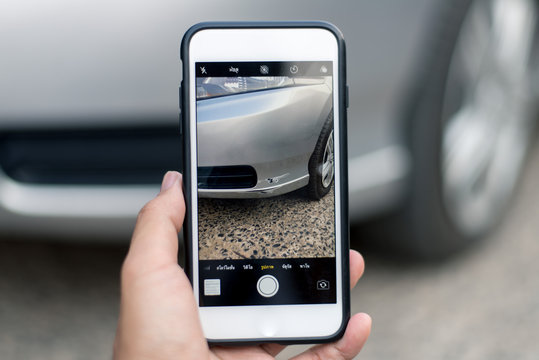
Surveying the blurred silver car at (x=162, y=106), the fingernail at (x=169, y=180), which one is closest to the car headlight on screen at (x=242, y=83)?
the fingernail at (x=169, y=180)

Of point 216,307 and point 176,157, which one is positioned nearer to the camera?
point 216,307

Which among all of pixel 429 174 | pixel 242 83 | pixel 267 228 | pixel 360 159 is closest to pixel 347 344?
pixel 267 228

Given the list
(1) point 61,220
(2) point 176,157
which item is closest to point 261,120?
(2) point 176,157

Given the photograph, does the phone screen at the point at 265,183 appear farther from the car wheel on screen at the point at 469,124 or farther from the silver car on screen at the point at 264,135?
the car wheel on screen at the point at 469,124

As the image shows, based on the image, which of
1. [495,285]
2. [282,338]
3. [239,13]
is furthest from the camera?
[495,285]

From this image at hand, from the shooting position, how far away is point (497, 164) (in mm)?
2055

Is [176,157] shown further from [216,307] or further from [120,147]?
[216,307]

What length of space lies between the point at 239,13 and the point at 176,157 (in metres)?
0.34

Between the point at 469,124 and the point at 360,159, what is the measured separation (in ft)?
1.47

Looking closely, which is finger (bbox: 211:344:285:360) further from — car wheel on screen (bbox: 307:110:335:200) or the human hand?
car wheel on screen (bbox: 307:110:335:200)

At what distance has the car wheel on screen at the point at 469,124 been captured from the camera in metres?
1.67

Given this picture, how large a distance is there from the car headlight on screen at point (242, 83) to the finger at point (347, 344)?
0.40 meters

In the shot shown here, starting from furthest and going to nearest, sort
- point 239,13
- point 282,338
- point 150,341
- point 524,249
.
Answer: point 524,249
point 239,13
point 282,338
point 150,341

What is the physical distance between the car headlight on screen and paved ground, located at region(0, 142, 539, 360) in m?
0.76
